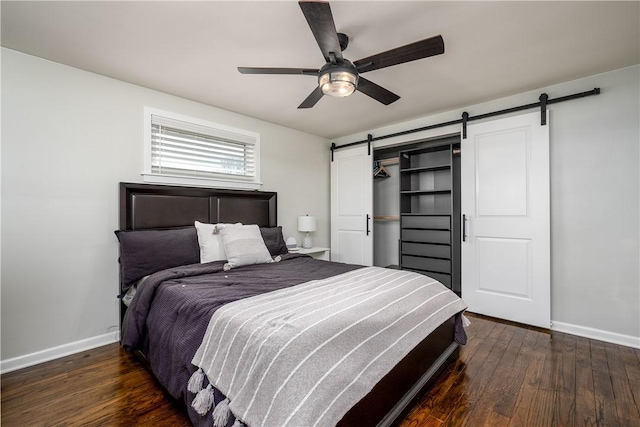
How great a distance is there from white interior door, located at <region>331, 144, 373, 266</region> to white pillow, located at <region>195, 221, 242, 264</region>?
2.26 meters

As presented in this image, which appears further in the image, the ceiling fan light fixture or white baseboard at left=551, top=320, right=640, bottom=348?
white baseboard at left=551, top=320, right=640, bottom=348

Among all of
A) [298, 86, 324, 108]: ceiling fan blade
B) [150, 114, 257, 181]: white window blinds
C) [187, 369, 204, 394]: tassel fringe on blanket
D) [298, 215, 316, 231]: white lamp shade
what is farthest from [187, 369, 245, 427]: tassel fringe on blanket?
[298, 215, 316, 231]: white lamp shade

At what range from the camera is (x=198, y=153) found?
3.35m

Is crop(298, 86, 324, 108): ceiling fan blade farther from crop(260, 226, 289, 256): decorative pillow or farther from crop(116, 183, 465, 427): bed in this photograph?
crop(260, 226, 289, 256): decorative pillow

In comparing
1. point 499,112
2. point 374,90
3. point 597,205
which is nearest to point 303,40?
point 374,90

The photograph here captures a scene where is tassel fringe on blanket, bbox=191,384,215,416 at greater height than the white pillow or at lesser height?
lesser

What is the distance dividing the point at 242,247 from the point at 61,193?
63.2 inches

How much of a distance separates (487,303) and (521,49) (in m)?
2.63

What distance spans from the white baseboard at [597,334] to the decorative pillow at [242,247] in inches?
121

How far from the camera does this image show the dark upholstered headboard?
9.02 feet

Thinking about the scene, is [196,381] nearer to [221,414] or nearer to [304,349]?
[221,414]

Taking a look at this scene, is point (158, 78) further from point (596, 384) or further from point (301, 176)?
point (596, 384)

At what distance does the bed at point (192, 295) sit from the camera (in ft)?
5.02

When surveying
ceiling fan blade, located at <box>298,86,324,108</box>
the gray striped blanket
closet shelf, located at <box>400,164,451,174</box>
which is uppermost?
ceiling fan blade, located at <box>298,86,324,108</box>
